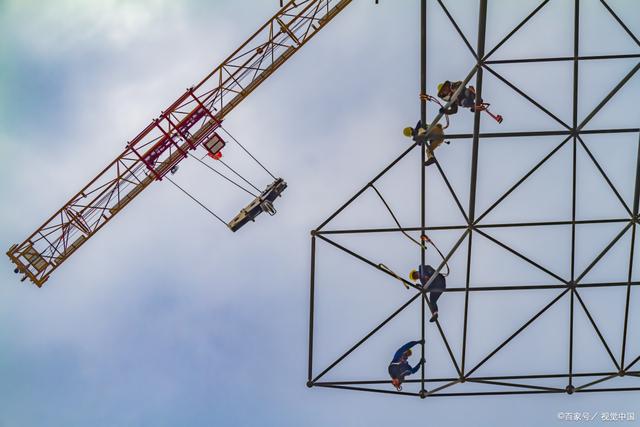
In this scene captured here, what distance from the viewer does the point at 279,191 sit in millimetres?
33250

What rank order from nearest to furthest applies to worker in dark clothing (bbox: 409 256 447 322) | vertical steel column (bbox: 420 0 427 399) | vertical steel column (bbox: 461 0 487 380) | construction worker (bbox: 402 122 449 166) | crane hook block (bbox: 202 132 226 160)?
vertical steel column (bbox: 461 0 487 380) < vertical steel column (bbox: 420 0 427 399) < construction worker (bbox: 402 122 449 166) < worker in dark clothing (bbox: 409 256 447 322) < crane hook block (bbox: 202 132 226 160)

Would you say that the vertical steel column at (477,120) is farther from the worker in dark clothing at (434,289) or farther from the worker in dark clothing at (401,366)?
the worker in dark clothing at (401,366)

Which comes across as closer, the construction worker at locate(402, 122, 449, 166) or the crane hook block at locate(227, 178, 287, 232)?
the construction worker at locate(402, 122, 449, 166)

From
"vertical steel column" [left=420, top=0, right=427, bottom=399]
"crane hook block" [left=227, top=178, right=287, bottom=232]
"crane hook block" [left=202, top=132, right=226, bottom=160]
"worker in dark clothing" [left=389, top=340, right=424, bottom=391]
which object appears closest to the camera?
"vertical steel column" [left=420, top=0, right=427, bottom=399]

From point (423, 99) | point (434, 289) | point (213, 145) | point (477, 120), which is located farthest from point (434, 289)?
point (213, 145)

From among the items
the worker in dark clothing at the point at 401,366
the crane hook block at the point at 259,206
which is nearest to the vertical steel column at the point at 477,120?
the worker in dark clothing at the point at 401,366

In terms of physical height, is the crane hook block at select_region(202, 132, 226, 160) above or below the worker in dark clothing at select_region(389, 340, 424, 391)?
above

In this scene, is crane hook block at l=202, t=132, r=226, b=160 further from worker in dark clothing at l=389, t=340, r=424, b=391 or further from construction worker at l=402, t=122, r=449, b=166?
construction worker at l=402, t=122, r=449, b=166

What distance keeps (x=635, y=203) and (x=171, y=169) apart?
73.6 feet

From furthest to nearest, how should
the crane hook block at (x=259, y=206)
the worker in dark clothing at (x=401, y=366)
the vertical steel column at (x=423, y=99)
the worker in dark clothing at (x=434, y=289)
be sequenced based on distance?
the crane hook block at (x=259, y=206), the worker in dark clothing at (x=401, y=366), the worker in dark clothing at (x=434, y=289), the vertical steel column at (x=423, y=99)

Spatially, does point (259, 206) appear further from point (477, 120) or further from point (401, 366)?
point (477, 120)

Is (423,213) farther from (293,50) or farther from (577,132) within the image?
(293,50)

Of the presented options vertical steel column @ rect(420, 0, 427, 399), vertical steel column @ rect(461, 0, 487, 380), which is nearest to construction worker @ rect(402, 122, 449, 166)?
vertical steel column @ rect(420, 0, 427, 399)

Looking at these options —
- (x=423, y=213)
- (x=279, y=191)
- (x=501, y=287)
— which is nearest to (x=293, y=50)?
(x=279, y=191)
